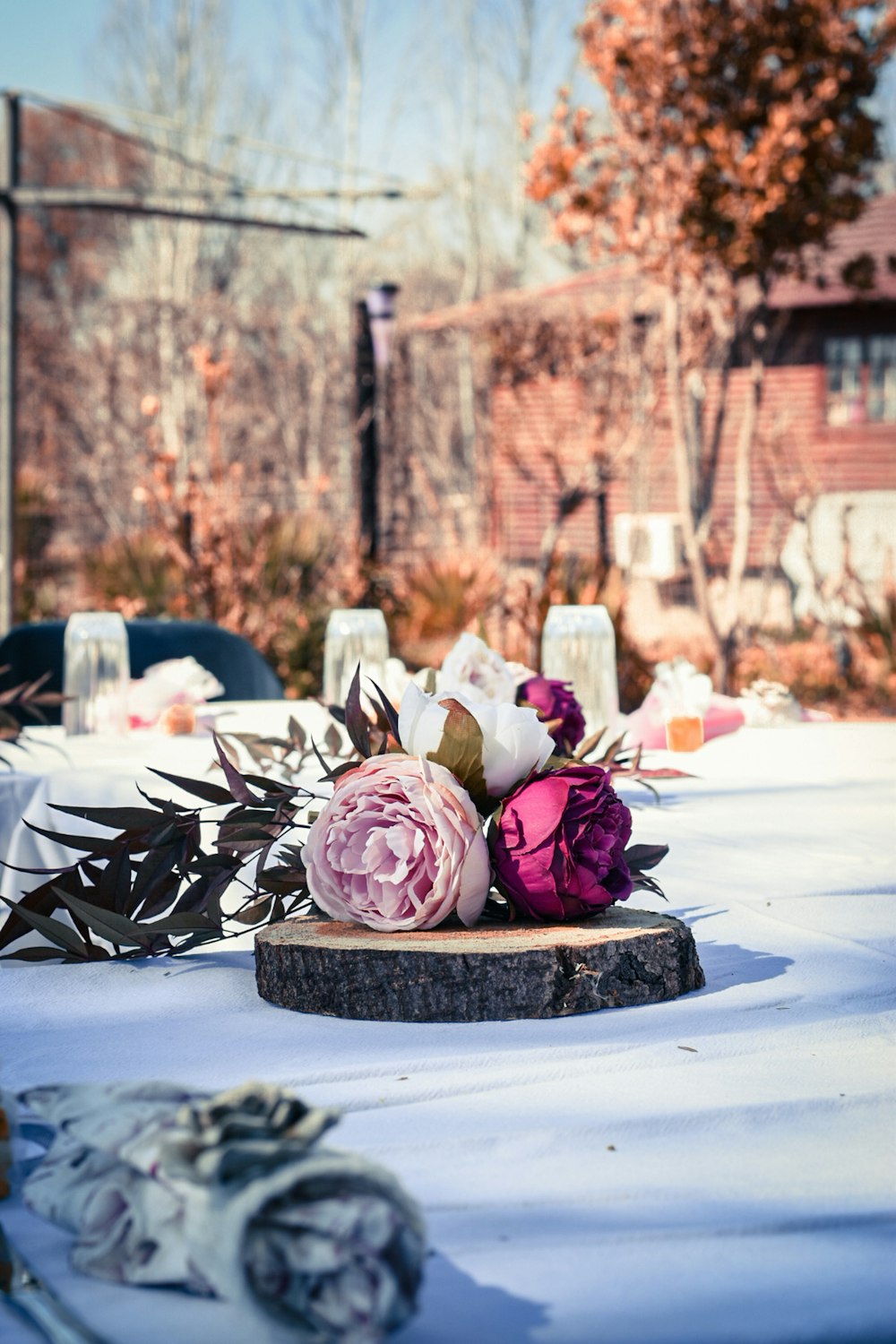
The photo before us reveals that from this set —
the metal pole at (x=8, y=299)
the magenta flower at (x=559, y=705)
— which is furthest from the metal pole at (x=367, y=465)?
the magenta flower at (x=559, y=705)

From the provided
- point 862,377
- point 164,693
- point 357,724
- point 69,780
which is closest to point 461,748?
point 357,724

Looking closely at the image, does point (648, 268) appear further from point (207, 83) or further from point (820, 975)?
point (207, 83)

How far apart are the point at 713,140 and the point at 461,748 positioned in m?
7.09

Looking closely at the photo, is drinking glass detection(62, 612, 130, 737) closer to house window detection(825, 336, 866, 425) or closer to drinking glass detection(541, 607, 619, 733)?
drinking glass detection(541, 607, 619, 733)

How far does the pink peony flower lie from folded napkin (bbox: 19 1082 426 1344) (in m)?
0.47

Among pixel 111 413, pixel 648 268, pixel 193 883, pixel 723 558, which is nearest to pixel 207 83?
pixel 111 413

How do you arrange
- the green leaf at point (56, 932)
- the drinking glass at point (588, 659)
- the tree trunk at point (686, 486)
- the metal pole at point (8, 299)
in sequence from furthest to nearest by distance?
1. the tree trunk at point (686, 486)
2. the metal pole at point (8, 299)
3. the drinking glass at point (588, 659)
4. the green leaf at point (56, 932)

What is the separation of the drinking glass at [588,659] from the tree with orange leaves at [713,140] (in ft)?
18.4

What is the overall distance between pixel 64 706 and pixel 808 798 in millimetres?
1540

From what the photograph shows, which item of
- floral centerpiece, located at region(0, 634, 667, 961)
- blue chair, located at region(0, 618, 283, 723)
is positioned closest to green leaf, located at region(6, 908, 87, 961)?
floral centerpiece, located at region(0, 634, 667, 961)

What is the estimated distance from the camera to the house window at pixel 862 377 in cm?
1741

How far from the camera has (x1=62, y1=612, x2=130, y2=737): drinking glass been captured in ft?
9.95

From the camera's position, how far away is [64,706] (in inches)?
120

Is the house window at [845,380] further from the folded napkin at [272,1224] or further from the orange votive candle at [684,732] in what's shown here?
the folded napkin at [272,1224]
